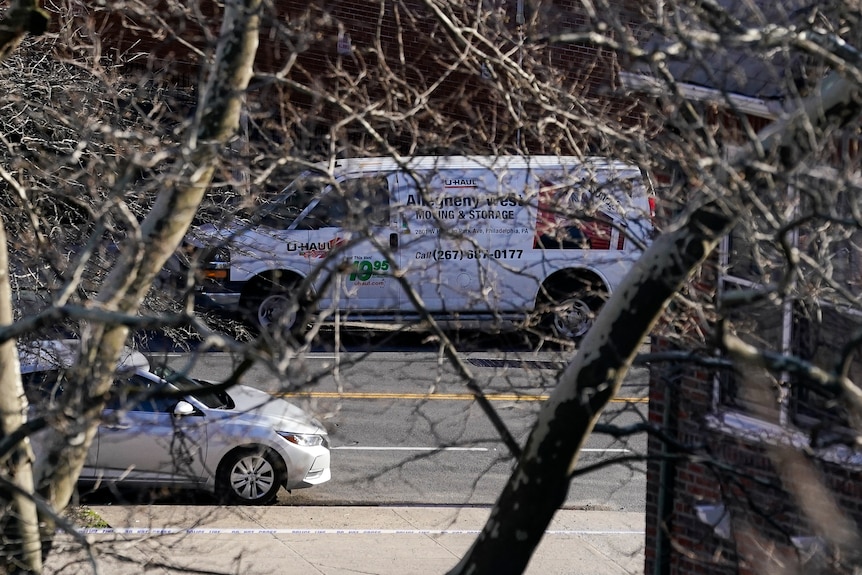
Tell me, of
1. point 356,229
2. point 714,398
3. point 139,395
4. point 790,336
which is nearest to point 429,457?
point 714,398

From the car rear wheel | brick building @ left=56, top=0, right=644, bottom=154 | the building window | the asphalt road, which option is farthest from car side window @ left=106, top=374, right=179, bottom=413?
the building window

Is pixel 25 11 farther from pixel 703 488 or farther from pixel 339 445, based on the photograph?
pixel 339 445

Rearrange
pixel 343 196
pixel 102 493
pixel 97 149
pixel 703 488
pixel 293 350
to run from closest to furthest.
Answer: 1. pixel 293 350
2. pixel 343 196
3. pixel 703 488
4. pixel 97 149
5. pixel 102 493

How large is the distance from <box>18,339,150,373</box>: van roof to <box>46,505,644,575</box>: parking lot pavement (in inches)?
52.3

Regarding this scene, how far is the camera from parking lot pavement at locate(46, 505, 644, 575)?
30.7 ft

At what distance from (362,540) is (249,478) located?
131cm

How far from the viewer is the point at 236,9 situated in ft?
16.0

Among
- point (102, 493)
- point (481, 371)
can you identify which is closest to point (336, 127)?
point (102, 493)

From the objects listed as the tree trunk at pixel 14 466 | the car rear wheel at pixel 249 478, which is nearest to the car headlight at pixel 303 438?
the car rear wheel at pixel 249 478

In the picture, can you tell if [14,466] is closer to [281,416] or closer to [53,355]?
[53,355]

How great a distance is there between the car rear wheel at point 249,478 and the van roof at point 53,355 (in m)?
1.36

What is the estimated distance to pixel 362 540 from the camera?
1003cm

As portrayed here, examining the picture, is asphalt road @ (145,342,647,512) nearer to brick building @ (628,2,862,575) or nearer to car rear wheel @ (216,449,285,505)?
car rear wheel @ (216,449,285,505)

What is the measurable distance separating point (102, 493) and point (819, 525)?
8298mm
